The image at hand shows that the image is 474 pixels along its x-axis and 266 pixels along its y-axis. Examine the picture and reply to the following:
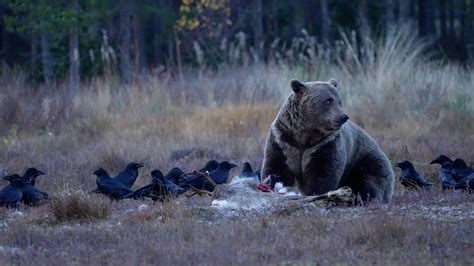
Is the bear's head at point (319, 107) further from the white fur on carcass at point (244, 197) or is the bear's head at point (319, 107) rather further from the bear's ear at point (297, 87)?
the white fur on carcass at point (244, 197)

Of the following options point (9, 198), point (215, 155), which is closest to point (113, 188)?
point (9, 198)

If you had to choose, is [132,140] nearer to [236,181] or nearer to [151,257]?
[236,181]

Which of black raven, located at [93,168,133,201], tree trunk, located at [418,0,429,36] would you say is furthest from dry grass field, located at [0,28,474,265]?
tree trunk, located at [418,0,429,36]

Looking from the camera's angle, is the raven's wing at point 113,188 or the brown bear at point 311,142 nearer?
the brown bear at point 311,142

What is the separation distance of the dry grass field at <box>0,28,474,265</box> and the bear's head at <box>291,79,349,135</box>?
0.80m

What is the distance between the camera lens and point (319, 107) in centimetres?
796

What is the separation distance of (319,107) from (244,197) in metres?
1.12

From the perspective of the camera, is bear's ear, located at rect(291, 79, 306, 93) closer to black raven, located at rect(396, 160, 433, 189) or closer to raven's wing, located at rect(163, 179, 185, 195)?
raven's wing, located at rect(163, 179, 185, 195)

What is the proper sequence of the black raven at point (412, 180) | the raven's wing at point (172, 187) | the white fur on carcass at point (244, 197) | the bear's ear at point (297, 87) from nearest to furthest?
the white fur on carcass at point (244, 197)
the bear's ear at point (297, 87)
the raven's wing at point (172, 187)
the black raven at point (412, 180)

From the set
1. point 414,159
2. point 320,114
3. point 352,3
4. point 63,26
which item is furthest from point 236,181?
point 352,3

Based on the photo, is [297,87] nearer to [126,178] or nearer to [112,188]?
[112,188]

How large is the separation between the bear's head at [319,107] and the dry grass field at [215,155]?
0.80 m

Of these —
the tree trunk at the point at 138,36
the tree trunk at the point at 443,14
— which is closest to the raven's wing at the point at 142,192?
the tree trunk at the point at 138,36

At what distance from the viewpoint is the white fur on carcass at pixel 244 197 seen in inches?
298
